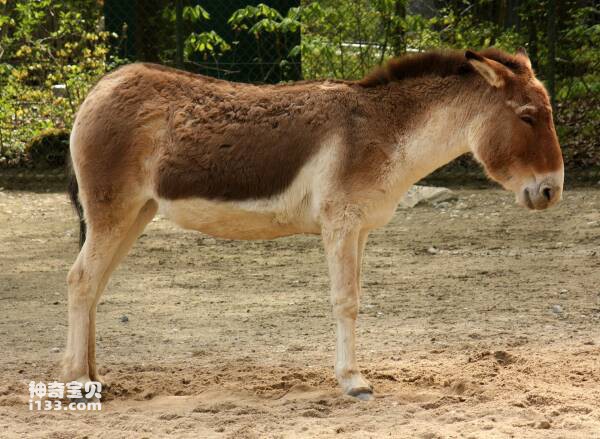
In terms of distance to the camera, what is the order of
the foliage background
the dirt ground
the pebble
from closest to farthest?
1. the pebble
2. the dirt ground
3. the foliage background

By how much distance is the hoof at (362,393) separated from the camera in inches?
205

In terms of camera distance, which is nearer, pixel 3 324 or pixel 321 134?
pixel 321 134

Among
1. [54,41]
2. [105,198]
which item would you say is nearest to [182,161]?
[105,198]

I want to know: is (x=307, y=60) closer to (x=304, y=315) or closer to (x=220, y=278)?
(x=220, y=278)

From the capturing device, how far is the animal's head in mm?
5168

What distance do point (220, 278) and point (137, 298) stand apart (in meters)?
0.91

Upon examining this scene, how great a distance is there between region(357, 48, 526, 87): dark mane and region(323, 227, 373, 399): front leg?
925mm

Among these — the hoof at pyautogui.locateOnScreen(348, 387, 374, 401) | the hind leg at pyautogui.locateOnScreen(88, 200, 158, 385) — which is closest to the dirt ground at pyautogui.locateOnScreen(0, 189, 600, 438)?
the hoof at pyautogui.locateOnScreen(348, 387, 374, 401)

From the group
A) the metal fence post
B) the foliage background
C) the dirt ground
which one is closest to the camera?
the dirt ground

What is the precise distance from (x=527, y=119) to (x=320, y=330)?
93.3 inches

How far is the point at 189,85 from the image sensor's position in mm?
5660

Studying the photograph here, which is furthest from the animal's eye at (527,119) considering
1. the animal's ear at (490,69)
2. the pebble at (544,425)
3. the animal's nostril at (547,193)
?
the pebble at (544,425)

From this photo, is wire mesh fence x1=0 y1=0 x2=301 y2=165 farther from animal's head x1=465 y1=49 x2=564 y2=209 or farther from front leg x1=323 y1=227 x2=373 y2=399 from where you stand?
front leg x1=323 y1=227 x2=373 y2=399

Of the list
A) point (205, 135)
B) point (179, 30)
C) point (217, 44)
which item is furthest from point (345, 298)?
point (217, 44)
